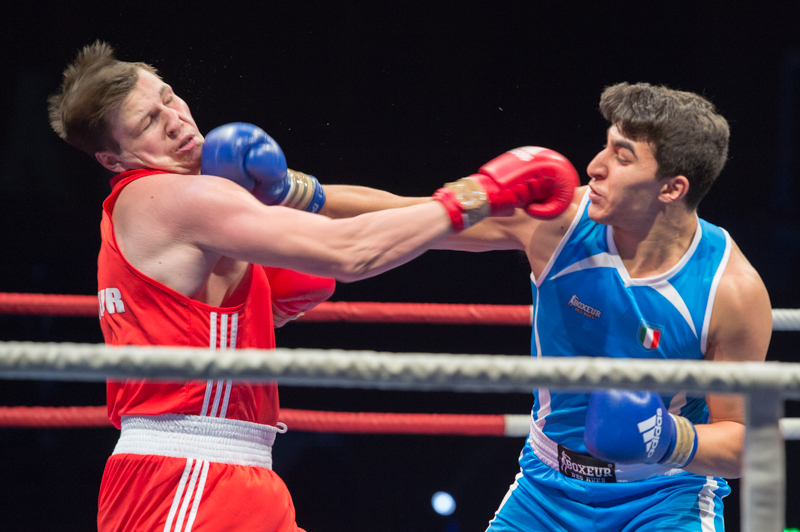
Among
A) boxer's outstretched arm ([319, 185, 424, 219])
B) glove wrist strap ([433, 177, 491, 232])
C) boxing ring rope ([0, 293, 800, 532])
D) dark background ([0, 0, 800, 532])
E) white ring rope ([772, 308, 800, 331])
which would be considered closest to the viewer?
boxing ring rope ([0, 293, 800, 532])

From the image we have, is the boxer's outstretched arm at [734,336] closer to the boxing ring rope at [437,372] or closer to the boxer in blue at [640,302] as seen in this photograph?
the boxer in blue at [640,302]

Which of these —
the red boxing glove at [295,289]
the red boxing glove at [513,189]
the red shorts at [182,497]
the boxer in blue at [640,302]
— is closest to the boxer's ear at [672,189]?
the boxer in blue at [640,302]

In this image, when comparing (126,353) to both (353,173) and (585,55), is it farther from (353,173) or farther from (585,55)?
(585,55)

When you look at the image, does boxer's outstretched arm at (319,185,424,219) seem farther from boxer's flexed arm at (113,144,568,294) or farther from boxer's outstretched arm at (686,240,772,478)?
boxer's outstretched arm at (686,240,772,478)

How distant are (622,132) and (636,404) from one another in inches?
27.6

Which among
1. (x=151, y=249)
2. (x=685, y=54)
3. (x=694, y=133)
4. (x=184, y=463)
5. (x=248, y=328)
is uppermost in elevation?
(x=685, y=54)

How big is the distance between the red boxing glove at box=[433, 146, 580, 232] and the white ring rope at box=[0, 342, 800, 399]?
723mm

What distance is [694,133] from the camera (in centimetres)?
176

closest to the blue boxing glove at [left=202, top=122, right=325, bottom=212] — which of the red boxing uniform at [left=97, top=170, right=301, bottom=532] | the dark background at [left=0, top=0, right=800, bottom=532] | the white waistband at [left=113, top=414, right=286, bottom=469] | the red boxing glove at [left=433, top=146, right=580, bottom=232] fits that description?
the red boxing uniform at [left=97, top=170, right=301, bottom=532]

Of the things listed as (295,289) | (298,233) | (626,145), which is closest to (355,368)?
(298,233)

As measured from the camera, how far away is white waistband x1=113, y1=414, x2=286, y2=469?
57.1 inches

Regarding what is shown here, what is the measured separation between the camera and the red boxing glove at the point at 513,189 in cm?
151

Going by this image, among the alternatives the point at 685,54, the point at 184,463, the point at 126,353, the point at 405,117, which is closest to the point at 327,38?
the point at 405,117

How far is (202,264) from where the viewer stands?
1494 mm
